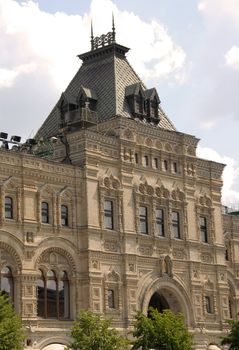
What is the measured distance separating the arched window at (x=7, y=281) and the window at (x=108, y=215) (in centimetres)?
896

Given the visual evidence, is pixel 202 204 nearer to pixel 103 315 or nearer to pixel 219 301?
pixel 219 301

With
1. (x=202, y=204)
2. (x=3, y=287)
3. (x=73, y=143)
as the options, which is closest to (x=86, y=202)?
(x=73, y=143)

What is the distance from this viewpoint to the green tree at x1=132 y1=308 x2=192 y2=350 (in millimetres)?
54219

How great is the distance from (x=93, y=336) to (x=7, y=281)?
737 centimetres

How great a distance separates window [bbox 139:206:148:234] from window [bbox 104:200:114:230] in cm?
299

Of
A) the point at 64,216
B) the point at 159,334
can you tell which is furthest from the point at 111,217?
the point at 159,334

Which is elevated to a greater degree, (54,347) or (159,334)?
(159,334)

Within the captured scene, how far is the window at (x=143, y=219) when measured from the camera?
207ft

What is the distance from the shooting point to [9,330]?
45.4 meters

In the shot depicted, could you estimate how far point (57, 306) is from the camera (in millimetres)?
56625

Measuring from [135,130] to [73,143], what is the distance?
5.64 metres

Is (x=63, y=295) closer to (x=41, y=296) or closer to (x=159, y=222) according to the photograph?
(x=41, y=296)

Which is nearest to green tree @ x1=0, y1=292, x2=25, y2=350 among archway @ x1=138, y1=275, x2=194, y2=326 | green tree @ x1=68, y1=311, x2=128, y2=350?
green tree @ x1=68, y1=311, x2=128, y2=350

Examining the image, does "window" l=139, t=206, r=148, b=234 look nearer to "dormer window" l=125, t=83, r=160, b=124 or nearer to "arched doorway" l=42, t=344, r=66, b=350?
"dormer window" l=125, t=83, r=160, b=124
